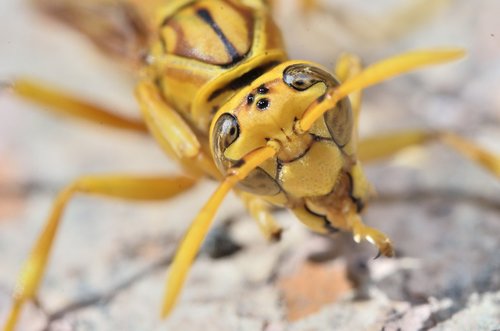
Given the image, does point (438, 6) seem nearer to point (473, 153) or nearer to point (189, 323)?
point (473, 153)

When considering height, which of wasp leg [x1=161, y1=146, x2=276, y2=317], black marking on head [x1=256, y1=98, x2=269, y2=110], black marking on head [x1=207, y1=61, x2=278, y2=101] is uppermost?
black marking on head [x1=207, y1=61, x2=278, y2=101]

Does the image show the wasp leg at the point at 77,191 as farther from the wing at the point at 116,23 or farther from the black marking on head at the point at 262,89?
the black marking on head at the point at 262,89

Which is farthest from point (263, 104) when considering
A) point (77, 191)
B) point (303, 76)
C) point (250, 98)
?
point (77, 191)

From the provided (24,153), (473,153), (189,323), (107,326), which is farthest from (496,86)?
(24,153)

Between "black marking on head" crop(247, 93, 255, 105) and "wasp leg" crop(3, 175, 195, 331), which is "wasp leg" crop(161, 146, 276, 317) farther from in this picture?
"wasp leg" crop(3, 175, 195, 331)

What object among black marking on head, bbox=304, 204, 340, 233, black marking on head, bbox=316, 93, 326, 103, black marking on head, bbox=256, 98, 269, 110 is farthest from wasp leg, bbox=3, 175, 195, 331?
black marking on head, bbox=316, 93, 326, 103

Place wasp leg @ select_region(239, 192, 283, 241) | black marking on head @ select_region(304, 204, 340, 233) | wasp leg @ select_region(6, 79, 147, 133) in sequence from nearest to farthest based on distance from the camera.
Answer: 1. black marking on head @ select_region(304, 204, 340, 233)
2. wasp leg @ select_region(239, 192, 283, 241)
3. wasp leg @ select_region(6, 79, 147, 133)
